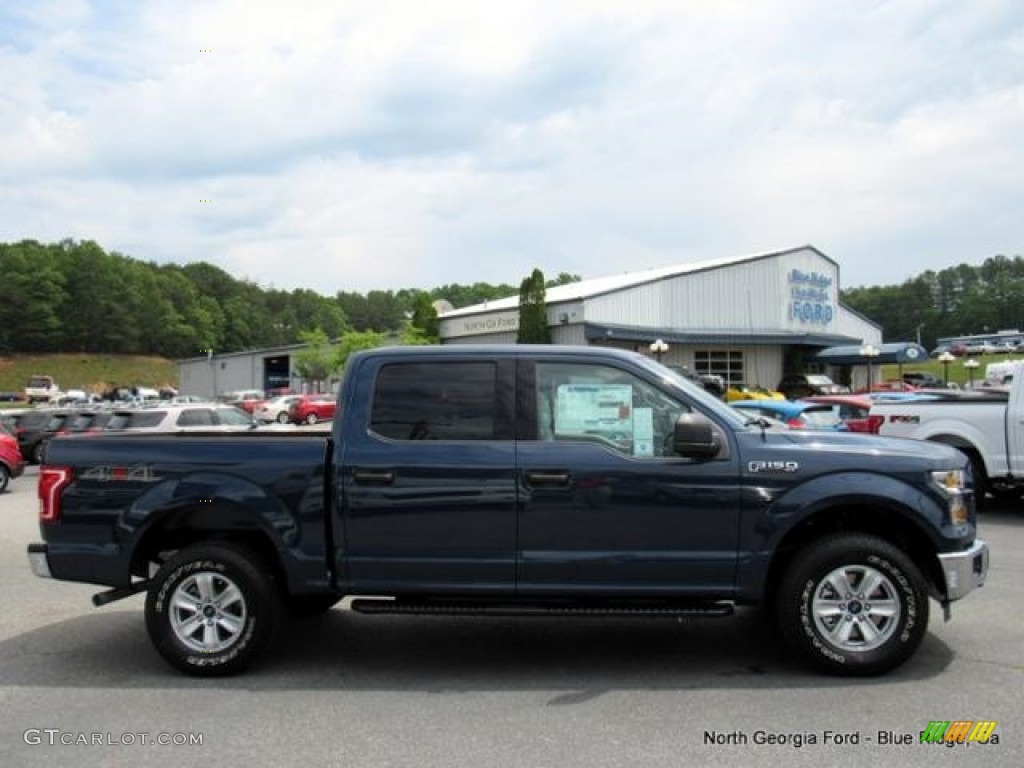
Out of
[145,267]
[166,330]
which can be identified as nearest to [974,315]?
[166,330]

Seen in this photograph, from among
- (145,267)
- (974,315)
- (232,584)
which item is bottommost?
(232,584)

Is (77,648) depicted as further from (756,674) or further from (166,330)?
(166,330)

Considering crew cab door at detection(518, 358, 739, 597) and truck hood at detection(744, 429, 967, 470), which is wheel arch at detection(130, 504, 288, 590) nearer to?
crew cab door at detection(518, 358, 739, 597)

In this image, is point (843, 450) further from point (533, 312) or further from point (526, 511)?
point (533, 312)

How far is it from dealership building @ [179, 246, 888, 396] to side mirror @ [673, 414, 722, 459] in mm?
33981

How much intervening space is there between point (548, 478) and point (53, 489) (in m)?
3.07

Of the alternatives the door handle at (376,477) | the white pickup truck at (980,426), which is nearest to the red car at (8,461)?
the door handle at (376,477)

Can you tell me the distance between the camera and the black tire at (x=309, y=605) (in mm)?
6092

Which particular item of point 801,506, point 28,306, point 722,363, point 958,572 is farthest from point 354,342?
point 28,306

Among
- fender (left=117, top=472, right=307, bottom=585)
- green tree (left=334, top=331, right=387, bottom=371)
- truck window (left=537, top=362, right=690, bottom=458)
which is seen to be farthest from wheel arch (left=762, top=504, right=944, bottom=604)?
green tree (left=334, top=331, right=387, bottom=371)

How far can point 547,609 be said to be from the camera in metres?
5.09

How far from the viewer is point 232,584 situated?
17.2 ft

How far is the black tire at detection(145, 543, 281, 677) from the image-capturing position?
5.21 m

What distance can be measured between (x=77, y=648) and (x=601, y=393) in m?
3.96
